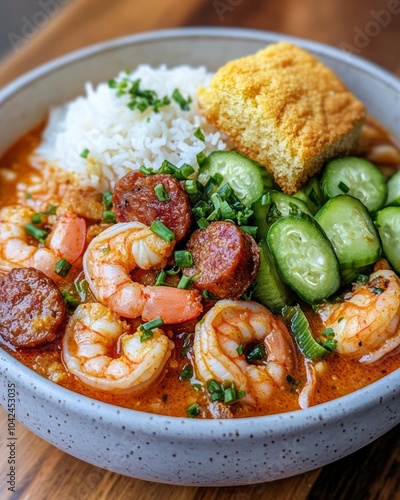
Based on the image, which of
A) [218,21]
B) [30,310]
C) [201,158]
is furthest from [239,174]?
[218,21]

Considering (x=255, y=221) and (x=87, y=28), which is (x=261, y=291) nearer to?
(x=255, y=221)

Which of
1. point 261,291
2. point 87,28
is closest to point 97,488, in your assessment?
point 261,291

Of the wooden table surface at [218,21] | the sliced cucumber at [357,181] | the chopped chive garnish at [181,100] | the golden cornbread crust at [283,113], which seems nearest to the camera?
the golden cornbread crust at [283,113]

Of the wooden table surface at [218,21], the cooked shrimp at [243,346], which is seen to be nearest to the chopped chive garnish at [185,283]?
the cooked shrimp at [243,346]

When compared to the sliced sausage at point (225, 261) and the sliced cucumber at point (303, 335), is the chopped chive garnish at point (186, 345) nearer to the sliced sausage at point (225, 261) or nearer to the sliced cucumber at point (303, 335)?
the sliced sausage at point (225, 261)

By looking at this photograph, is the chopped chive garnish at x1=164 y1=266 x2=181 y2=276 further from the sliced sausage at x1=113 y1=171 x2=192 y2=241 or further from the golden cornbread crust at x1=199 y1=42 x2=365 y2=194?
the golden cornbread crust at x1=199 y1=42 x2=365 y2=194

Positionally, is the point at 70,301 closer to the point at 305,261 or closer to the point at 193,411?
the point at 193,411
